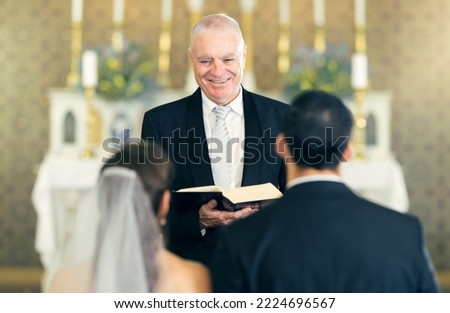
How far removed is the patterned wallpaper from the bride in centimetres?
643

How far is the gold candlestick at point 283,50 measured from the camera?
8.80 meters

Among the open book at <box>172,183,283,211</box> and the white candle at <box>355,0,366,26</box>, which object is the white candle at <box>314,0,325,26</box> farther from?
the open book at <box>172,183,283,211</box>

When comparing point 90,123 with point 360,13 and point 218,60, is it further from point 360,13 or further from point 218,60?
point 218,60

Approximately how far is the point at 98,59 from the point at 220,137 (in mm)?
4270

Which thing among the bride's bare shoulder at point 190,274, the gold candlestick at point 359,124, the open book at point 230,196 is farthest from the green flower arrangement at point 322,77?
the bride's bare shoulder at point 190,274

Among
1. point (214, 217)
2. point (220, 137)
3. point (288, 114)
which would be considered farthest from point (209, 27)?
point (288, 114)

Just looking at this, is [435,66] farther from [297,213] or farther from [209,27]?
[297,213]

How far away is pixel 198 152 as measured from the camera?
370cm

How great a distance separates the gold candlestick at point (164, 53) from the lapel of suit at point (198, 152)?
4.92m

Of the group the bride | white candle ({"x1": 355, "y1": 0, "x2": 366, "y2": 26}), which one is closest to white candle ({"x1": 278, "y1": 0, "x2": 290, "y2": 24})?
white candle ({"x1": 355, "y1": 0, "x2": 366, "y2": 26})

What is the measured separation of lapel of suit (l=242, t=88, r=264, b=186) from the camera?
3.69 meters

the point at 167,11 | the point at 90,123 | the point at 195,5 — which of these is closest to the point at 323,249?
the point at 90,123

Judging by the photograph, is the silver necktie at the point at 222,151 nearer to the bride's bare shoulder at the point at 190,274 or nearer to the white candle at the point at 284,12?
the bride's bare shoulder at the point at 190,274
